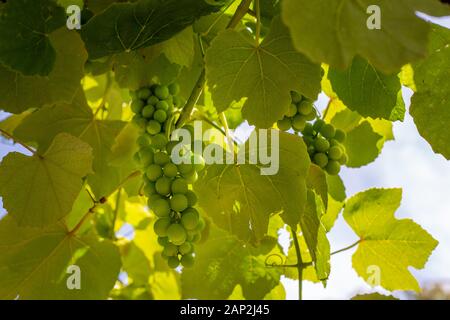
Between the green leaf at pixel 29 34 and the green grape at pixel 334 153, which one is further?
the green grape at pixel 334 153

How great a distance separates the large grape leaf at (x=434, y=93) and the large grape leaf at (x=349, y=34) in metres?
0.46

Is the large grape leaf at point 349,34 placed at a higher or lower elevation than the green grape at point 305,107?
lower

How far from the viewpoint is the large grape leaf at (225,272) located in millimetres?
1598

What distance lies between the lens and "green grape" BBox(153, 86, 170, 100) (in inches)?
54.1

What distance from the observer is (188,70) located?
4.69ft

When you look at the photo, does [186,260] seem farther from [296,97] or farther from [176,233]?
[296,97]

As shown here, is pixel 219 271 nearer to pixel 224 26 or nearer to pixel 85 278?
pixel 85 278

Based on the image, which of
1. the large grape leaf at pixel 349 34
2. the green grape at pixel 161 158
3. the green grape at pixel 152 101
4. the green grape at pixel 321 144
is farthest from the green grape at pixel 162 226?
the large grape leaf at pixel 349 34

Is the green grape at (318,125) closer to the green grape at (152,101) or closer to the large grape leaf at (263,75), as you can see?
the large grape leaf at (263,75)

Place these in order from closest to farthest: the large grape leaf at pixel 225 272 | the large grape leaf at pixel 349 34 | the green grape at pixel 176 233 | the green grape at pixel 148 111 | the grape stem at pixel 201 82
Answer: the large grape leaf at pixel 349 34
the green grape at pixel 176 233
the grape stem at pixel 201 82
the green grape at pixel 148 111
the large grape leaf at pixel 225 272

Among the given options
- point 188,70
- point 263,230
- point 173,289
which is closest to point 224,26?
point 188,70

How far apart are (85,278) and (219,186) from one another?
1.55 feet

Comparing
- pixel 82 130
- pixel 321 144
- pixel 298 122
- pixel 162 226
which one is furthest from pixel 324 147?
pixel 82 130

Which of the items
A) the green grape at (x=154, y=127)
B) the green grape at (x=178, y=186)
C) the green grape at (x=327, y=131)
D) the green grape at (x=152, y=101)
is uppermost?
the green grape at (x=152, y=101)
